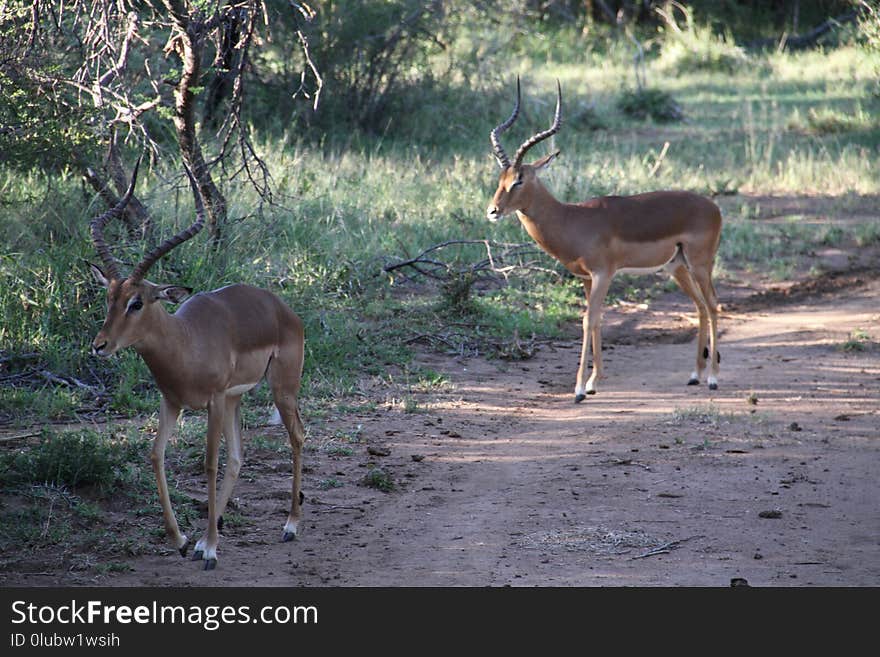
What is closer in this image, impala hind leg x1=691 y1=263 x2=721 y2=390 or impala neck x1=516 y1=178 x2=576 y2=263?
impala hind leg x1=691 y1=263 x2=721 y2=390

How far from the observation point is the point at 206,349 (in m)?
5.07

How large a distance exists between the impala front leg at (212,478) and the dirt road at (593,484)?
0.08 m

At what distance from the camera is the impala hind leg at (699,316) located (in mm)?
8656

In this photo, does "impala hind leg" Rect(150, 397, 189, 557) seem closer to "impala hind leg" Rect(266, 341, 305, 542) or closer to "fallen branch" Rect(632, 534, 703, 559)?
"impala hind leg" Rect(266, 341, 305, 542)

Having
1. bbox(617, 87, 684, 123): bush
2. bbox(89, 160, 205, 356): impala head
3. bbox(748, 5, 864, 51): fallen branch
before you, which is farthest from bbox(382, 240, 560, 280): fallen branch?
bbox(748, 5, 864, 51): fallen branch

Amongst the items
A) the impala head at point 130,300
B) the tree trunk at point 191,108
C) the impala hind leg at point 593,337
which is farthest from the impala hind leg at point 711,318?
the impala head at point 130,300

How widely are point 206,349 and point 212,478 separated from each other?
55cm

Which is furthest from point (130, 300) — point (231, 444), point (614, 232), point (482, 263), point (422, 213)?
point (422, 213)

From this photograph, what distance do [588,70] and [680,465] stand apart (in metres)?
14.5

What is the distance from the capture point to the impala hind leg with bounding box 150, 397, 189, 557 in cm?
500

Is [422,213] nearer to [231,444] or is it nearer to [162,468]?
[231,444]

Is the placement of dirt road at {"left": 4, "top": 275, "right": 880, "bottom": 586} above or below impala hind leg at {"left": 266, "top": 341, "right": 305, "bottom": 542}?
below

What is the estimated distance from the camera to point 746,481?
6387 mm

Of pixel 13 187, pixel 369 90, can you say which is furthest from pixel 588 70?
pixel 13 187
